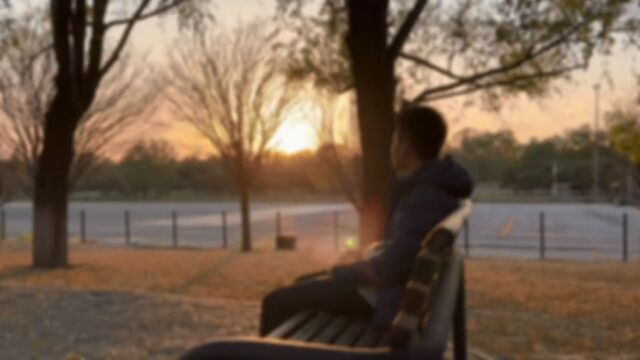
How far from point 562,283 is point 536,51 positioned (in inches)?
156

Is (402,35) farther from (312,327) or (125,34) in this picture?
(312,327)

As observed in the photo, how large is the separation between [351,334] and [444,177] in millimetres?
767

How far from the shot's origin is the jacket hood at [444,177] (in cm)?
343

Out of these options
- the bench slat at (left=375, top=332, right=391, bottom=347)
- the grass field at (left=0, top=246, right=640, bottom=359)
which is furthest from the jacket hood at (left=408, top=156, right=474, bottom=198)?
the grass field at (left=0, top=246, right=640, bottom=359)

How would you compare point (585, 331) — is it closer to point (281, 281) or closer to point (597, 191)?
point (281, 281)

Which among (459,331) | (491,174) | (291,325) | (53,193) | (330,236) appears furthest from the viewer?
(491,174)

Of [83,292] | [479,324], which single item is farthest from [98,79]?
[479,324]

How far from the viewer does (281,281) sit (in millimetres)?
15398

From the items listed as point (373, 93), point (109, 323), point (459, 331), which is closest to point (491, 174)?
point (373, 93)

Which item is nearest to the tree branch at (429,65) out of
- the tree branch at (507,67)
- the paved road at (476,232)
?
the tree branch at (507,67)

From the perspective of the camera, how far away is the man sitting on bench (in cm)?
337

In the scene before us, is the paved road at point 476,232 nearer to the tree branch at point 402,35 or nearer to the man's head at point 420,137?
the tree branch at point 402,35

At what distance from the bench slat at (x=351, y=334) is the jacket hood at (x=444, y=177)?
640 millimetres

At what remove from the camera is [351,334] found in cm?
376
